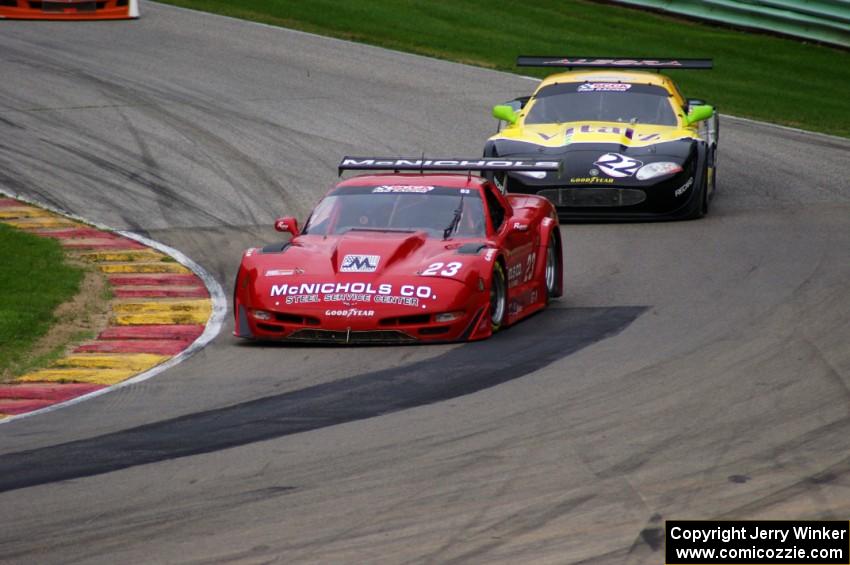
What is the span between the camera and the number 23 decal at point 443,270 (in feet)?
36.3

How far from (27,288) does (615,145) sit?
21.1ft

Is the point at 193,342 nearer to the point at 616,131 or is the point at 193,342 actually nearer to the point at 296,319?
the point at 296,319

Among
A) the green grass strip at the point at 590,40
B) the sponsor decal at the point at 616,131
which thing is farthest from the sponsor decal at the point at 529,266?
the green grass strip at the point at 590,40

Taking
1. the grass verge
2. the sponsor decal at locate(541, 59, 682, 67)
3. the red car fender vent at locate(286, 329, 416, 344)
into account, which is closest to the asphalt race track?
the red car fender vent at locate(286, 329, 416, 344)

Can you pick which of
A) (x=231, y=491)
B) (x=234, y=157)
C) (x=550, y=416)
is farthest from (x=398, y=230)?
(x=234, y=157)

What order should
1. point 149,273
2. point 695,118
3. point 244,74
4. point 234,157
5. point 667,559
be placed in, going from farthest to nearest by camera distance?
1. point 244,74
2. point 234,157
3. point 695,118
4. point 149,273
5. point 667,559

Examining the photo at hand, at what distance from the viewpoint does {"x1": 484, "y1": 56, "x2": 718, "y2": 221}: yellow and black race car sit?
16188mm

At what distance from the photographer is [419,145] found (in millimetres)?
19719

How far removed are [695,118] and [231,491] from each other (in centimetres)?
1090

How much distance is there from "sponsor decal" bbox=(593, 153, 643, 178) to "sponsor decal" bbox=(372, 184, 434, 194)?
413 centimetres

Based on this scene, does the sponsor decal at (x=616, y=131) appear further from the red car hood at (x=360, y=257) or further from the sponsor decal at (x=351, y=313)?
the sponsor decal at (x=351, y=313)

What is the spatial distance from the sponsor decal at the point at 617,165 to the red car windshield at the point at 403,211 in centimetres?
406

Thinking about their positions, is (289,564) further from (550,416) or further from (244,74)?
(244,74)

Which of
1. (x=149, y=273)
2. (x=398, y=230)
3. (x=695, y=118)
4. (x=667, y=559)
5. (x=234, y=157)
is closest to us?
(x=667, y=559)
